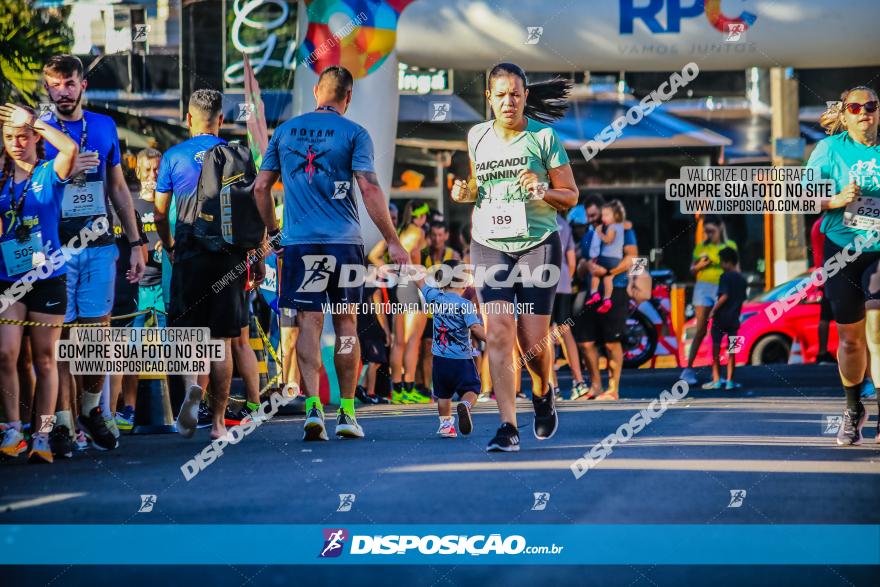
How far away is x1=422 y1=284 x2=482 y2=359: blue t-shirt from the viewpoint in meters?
7.18

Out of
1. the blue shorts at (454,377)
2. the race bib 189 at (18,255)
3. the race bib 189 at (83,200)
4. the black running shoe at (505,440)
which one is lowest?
the black running shoe at (505,440)

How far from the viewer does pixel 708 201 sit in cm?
590

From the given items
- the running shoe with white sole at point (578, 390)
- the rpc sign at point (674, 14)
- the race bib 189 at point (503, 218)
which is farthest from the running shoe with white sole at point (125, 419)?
the rpc sign at point (674, 14)

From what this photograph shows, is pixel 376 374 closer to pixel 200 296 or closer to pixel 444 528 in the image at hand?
pixel 200 296

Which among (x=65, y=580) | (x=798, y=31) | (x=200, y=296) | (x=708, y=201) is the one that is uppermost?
(x=798, y=31)

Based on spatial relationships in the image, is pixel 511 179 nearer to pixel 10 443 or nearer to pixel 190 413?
pixel 190 413

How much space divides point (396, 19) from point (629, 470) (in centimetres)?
233

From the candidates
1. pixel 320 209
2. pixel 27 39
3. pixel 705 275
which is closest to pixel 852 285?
pixel 320 209

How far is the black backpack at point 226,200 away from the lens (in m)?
6.26

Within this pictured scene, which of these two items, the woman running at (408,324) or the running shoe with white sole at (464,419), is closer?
the running shoe with white sole at (464,419)

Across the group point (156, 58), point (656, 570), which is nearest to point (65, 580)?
point (656, 570)

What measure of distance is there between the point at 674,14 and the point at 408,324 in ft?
10.6

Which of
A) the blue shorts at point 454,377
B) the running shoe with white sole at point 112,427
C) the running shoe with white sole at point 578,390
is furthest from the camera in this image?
the running shoe with white sole at point 578,390

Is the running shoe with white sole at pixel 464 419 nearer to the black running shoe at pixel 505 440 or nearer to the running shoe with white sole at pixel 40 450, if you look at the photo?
the black running shoe at pixel 505 440
